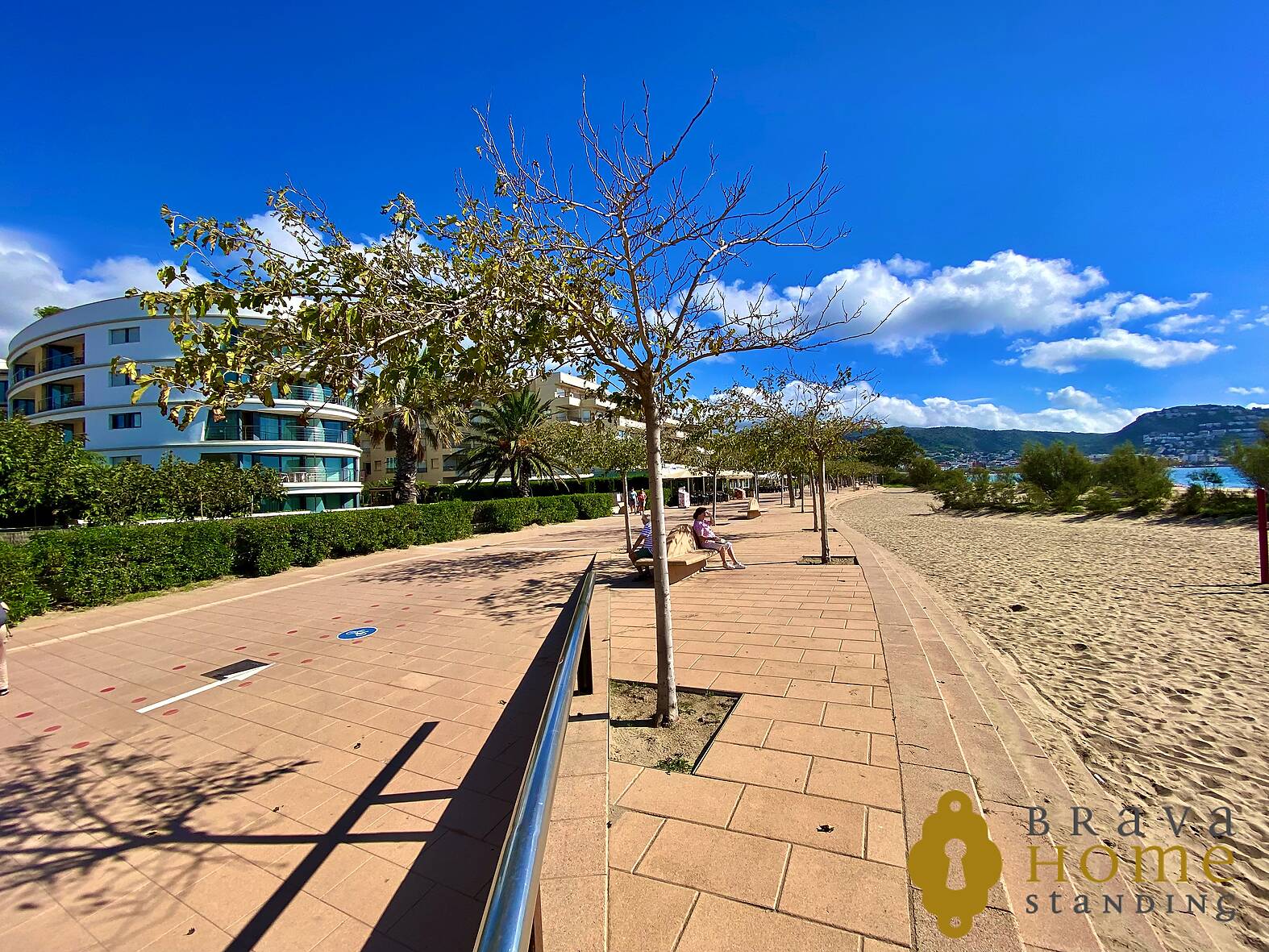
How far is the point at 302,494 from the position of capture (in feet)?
108

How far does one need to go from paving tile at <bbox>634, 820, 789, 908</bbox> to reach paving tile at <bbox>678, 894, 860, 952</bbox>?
3.0 inches

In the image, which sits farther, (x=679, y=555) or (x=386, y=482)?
(x=386, y=482)

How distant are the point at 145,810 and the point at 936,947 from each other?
4303mm

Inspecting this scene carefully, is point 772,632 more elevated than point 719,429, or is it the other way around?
point 719,429

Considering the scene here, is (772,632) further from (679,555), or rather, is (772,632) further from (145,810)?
(145,810)

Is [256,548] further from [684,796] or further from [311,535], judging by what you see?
[684,796]

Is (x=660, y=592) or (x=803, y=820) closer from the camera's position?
(x=803, y=820)

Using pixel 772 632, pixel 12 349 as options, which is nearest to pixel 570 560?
pixel 772 632

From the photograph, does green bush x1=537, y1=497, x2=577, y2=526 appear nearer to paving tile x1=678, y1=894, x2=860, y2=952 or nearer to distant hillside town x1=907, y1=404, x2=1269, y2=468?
paving tile x1=678, y1=894, x2=860, y2=952

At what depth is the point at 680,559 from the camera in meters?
9.59

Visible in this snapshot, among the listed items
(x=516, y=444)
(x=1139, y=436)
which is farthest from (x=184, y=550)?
(x=1139, y=436)

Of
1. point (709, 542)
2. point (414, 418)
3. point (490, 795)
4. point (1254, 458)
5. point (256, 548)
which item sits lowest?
point (490, 795)

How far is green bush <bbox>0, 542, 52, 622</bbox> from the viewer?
343 inches

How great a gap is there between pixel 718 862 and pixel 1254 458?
25.6 meters
